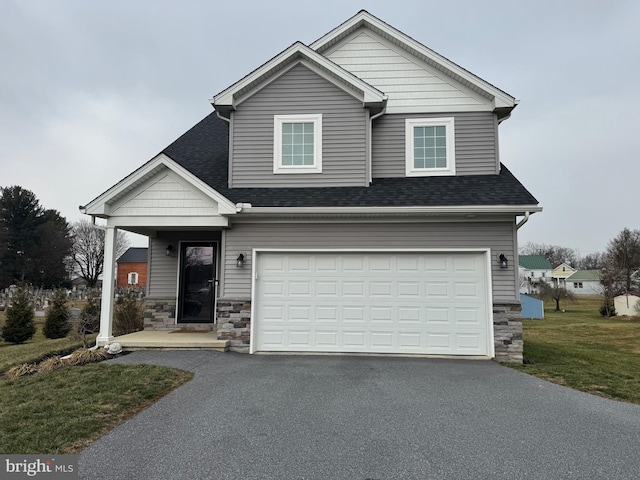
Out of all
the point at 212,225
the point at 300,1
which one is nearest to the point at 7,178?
the point at 300,1

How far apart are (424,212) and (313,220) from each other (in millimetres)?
2258

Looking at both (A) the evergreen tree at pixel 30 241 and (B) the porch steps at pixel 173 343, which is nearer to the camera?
(B) the porch steps at pixel 173 343

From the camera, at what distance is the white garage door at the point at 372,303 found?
754cm

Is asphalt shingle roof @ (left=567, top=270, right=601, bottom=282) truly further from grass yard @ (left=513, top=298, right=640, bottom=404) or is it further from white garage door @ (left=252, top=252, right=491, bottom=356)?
white garage door @ (left=252, top=252, right=491, bottom=356)

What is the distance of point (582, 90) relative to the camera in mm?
17891

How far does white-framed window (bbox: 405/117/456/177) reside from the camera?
28.6ft

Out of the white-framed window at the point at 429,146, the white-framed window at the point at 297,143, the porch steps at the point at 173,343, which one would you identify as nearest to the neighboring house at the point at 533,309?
the white-framed window at the point at 429,146

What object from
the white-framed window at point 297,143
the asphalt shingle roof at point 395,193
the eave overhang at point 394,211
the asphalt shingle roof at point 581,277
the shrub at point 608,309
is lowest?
the shrub at point 608,309

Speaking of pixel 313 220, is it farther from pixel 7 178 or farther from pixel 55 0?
pixel 7 178

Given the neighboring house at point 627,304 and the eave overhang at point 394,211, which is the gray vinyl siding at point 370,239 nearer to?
the eave overhang at point 394,211

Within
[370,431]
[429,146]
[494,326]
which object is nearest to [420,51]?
[429,146]

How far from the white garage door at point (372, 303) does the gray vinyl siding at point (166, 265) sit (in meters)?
2.85

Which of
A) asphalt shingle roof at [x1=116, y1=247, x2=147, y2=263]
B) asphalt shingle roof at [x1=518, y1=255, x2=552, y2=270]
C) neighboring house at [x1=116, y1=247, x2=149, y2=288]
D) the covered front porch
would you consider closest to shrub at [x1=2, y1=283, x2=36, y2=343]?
the covered front porch

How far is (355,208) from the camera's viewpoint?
7.52 metres
